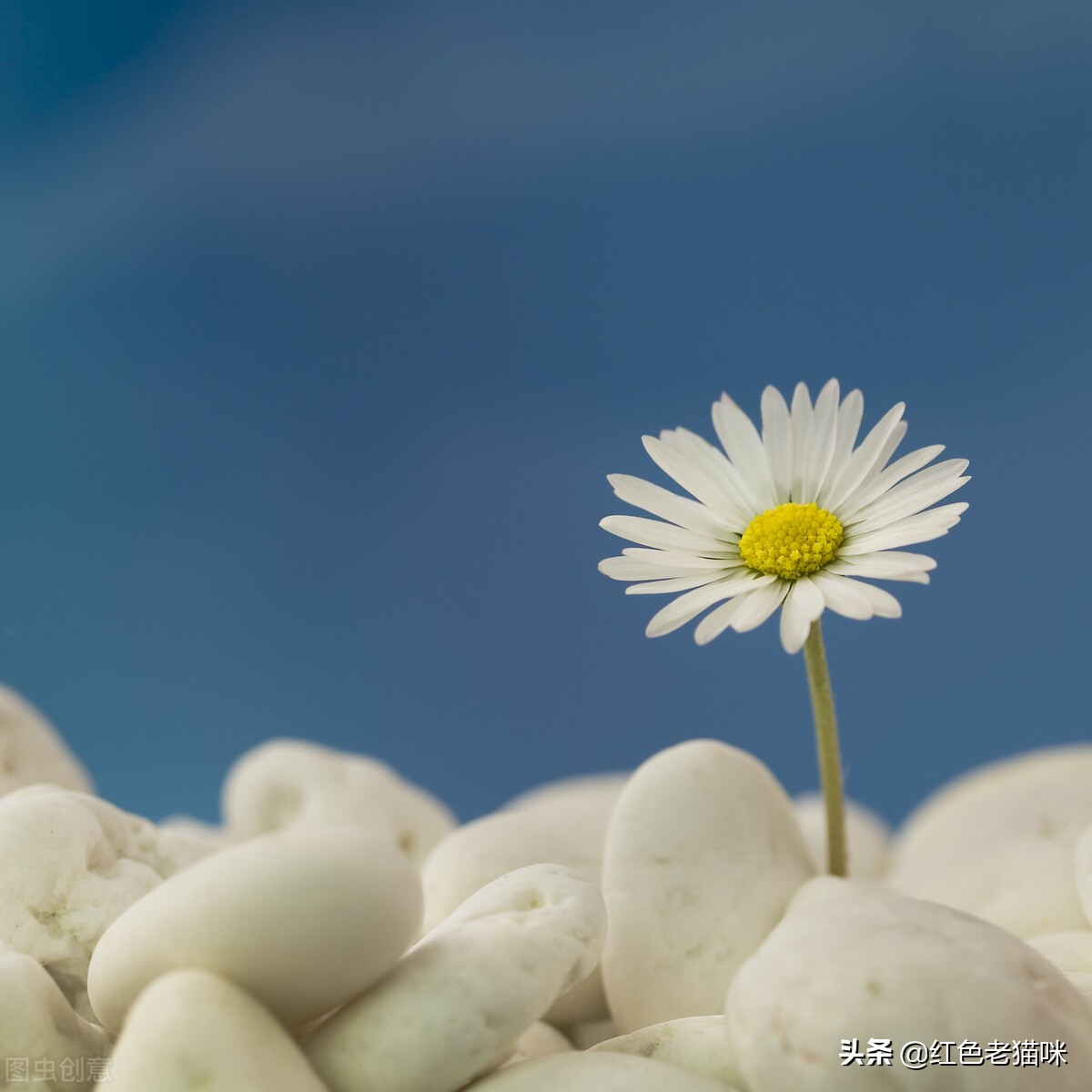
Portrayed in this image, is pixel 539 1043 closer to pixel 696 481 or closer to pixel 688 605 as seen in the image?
pixel 688 605

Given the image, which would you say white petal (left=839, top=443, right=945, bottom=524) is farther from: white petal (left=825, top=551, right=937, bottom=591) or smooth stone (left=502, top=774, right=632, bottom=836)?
smooth stone (left=502, top=774, right=632, bottom=836)

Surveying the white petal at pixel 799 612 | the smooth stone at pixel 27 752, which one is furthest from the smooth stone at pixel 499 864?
the smooth stone at pixel 27 752

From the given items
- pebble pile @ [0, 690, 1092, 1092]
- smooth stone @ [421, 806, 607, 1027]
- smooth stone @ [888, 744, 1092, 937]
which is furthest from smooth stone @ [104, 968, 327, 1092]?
smooth stone @ [888, 744, 1092, 937]

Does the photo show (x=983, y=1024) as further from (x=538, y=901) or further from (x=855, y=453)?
(x=855, y=453)

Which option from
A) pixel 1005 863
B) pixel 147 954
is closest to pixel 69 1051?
pixel 147 954

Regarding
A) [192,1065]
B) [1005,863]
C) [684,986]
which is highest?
[1005,863]

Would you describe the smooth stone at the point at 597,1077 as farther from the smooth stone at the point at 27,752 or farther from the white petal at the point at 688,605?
the smooth stone at the point at 27,752

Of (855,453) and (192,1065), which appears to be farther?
(855,453)
